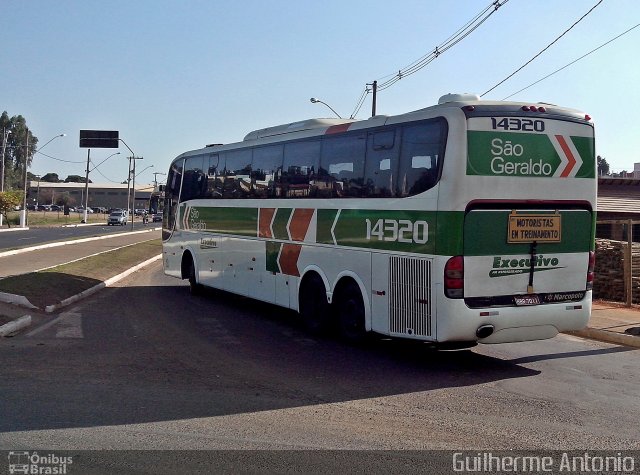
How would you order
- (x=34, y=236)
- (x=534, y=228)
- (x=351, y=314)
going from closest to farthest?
(x=534, y=228) → (x=351, y=314) → (x=34, y=236)

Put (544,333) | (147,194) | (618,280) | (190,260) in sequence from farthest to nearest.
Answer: (147,194)
(190,260)
(618,280)
(544,333)

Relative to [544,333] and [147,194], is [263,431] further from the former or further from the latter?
[147,194]

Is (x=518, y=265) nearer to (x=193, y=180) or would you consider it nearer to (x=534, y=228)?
(x=534, y=228)

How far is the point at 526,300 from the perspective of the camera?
9.85 metres

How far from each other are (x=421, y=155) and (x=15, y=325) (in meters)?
7.37

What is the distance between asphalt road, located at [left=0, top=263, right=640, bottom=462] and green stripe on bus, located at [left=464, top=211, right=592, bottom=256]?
65.8 inches

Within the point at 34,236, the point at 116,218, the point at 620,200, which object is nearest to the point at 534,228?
the point at 620,200

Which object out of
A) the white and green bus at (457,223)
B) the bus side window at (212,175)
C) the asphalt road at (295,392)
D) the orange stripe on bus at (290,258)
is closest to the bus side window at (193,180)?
the bus side window at (212,175)

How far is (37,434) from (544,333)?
6.68 metres

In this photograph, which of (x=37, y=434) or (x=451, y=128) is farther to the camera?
(x=451, y=128)

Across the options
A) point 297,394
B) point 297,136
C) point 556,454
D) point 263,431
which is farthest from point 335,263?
point 556,454

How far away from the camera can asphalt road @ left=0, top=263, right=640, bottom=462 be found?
265 inches

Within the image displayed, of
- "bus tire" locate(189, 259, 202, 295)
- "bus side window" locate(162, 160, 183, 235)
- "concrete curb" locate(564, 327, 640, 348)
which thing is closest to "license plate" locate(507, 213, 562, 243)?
"concrete curb" locate(564, 327, 640, 348)

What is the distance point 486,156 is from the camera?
9.57 meters
